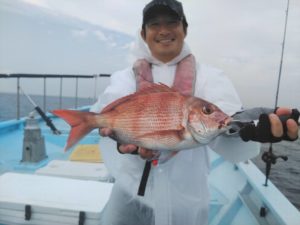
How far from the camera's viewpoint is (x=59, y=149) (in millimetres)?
6398

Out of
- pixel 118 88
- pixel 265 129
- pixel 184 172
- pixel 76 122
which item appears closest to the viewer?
pixel 265 129

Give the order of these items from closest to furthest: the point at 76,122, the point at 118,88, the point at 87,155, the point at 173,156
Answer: the point at 76,122 → the point at 173,156 → the point at 118,88 → the point at 87,155

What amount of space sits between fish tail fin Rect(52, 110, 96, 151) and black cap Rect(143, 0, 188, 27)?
2.95ft

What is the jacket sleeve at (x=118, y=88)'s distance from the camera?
2.38m

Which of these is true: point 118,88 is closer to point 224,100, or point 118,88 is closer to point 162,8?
point 162,8

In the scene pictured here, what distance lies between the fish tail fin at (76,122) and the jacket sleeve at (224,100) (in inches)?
33.5

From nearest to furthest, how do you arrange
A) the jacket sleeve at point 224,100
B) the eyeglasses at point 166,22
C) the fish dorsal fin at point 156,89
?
the fish dorsal fin at point 156,89 → the jacket sleeve at point 224,100 → the eyeglasses at point 166,22

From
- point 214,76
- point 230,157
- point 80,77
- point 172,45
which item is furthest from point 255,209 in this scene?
point 80,77

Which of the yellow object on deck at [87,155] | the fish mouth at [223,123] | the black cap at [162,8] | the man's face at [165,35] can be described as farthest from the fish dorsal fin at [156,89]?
the yellow object on deck at [87,155]

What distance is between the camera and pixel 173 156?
2141 millimetres

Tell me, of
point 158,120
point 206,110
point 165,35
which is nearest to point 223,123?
point 206,110

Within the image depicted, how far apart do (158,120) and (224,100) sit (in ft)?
1.84

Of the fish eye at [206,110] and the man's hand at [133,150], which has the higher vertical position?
the fish eye at [206,110]

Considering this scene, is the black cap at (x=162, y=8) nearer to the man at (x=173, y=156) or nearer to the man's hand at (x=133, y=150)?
the man at (x=173, y=156)
